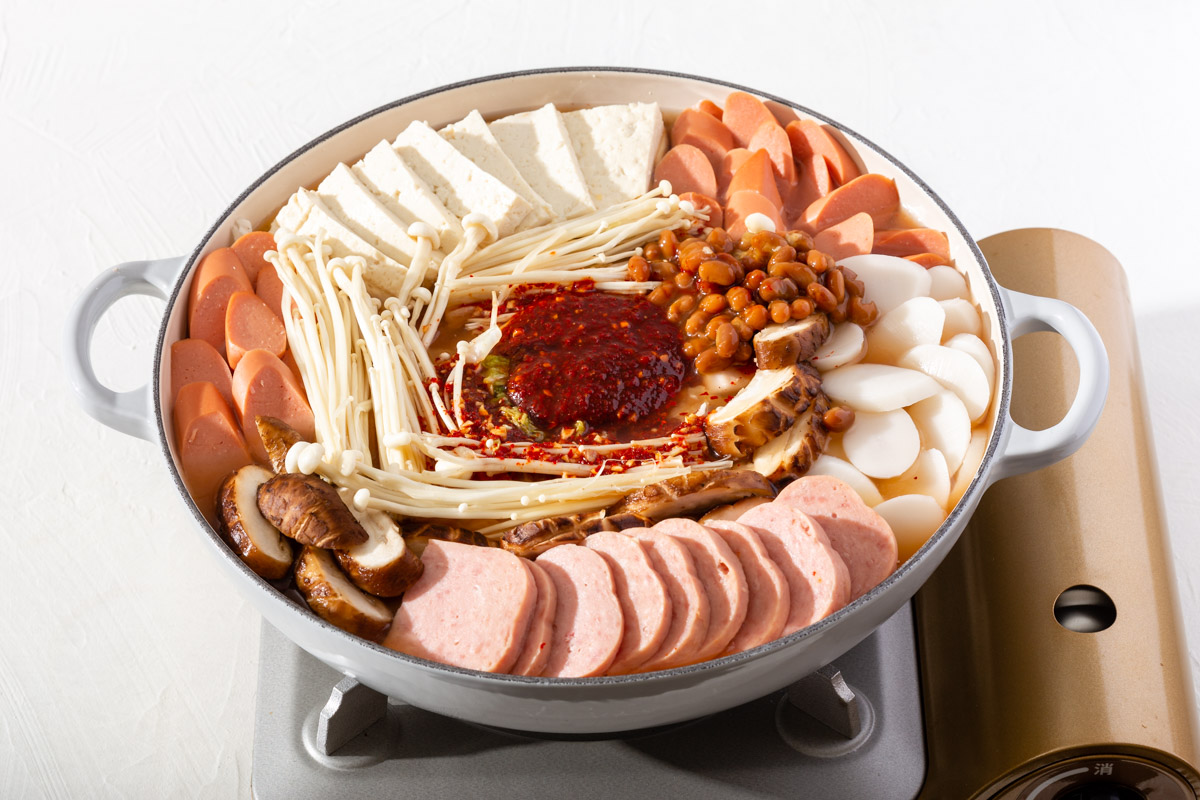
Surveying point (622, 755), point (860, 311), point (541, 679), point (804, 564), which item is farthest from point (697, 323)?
point (541, 679)

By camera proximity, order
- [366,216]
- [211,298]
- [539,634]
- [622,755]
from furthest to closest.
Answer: [366,216]
[211,298]
[622,755]
[539,634]

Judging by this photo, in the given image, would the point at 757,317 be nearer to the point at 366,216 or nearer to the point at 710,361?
the point at 710,361

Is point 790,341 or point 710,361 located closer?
point 790,341

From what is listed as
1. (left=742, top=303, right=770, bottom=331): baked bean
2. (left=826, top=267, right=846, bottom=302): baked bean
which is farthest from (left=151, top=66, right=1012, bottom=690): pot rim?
(left=742, top=303, right=770, bottom=331): baked bean

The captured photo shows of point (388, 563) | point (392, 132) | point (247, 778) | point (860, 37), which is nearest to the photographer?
point (388, 563)

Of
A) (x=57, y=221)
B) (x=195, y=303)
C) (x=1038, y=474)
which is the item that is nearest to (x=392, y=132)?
(x=195, y=303)

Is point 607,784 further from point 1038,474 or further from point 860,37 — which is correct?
point 860,37

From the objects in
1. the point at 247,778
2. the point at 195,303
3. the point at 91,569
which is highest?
the point at 195,303
